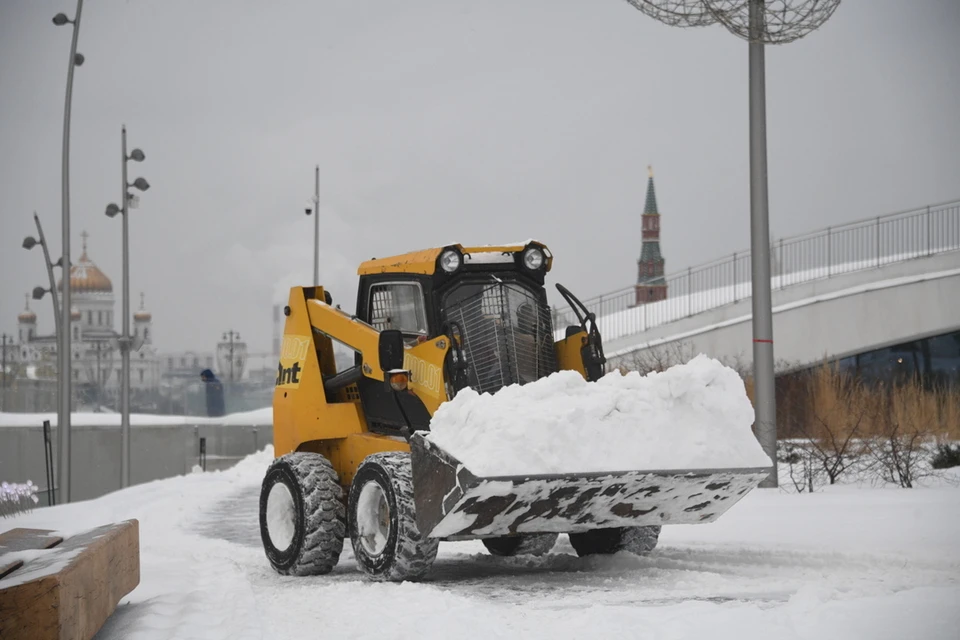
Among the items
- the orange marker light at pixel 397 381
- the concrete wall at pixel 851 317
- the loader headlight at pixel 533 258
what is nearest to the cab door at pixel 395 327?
the orange marker light at pixel 397 381

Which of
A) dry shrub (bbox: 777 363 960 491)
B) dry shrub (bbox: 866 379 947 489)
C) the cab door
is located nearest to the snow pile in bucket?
the cab door

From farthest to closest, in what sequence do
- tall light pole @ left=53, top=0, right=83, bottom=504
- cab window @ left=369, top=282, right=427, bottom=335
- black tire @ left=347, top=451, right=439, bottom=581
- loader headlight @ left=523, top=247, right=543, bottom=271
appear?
tall light pole @ left=53, top=0, right=83, bottom=504 → loader headlight @ left=523, top=247, right=543, bottom=271 → cab window @ left=369, top=282, right=427, bottom=335 → black tire @ left=347, top=451, right=439, bottom=581

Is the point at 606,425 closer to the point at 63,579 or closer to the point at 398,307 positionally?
the point at 398,307

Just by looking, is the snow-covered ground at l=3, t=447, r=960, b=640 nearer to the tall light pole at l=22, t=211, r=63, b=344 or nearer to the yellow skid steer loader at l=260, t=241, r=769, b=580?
the yellow skid steer loader at l=260, t=241, r=769, b=580

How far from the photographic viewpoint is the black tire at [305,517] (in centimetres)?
1062

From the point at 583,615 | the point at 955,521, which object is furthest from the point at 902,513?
the point at 583,615

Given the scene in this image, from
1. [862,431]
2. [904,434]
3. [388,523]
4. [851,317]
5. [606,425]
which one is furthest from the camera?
[851,317]

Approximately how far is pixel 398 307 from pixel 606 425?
2.97 metres

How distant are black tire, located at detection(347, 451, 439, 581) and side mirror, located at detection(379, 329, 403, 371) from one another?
2.61 ft

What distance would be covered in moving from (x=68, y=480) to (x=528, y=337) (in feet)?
52.9

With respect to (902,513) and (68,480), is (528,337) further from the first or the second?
(68,480)

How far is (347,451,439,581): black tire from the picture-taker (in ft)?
30.5

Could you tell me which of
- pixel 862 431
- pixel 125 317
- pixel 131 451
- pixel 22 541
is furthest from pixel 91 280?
pixel 22 541

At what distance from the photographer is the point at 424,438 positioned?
9109 mm
